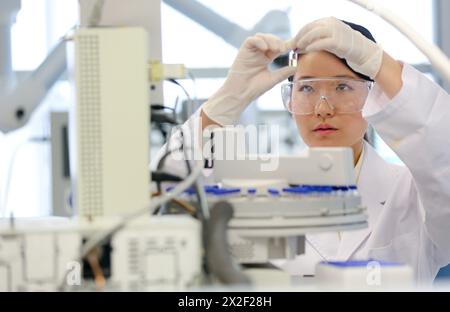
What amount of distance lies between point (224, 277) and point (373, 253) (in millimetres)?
831

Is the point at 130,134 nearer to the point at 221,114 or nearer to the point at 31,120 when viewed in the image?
the point at 31,120

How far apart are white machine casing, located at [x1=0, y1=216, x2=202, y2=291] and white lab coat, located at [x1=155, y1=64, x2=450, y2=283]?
50 cm

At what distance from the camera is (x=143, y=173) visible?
0.82 m

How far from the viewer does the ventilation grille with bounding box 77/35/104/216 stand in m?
0.81

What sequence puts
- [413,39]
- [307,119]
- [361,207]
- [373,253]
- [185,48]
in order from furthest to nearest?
[185,48], [307,119], [373,253], [413,39], [361,207]

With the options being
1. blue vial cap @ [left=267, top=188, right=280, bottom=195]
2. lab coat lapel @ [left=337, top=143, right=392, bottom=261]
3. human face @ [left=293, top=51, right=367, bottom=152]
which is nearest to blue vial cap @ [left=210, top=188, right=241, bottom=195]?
blue vial cap @ [left=267, top=188, right=280, bottom=195]

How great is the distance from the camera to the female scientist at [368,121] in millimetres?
1381

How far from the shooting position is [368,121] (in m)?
1.48

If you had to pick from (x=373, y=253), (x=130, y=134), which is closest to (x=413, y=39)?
(x=373, y=253)

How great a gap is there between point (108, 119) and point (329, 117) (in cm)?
105

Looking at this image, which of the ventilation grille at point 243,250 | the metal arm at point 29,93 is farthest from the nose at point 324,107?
the ventilation grille at point 243,250

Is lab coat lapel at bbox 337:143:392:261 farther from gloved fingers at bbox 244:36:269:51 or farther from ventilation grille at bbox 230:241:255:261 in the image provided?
ventilation grille at bbox 230:241:255:261

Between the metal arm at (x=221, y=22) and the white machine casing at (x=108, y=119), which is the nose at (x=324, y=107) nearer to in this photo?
the white machine casing at (x=108, y=119)

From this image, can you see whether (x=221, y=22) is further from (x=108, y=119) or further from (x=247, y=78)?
(x=108, y=119)
